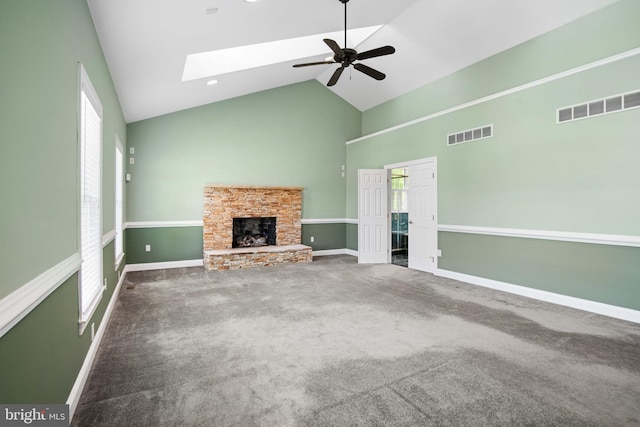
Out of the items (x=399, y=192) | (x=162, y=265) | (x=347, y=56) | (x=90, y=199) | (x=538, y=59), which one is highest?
(x=538, y=59)

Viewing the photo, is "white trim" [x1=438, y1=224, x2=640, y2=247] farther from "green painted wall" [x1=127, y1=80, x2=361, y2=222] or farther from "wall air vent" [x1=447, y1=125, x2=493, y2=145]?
"green painted wall" [x1=127, y1=80, x2=361, y2=222]

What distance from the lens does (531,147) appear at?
4.50 m

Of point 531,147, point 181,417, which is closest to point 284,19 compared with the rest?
point 531,147

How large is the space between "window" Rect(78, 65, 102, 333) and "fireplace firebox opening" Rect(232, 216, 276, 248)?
13.0 feet

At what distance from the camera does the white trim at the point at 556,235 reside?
3.62 meters

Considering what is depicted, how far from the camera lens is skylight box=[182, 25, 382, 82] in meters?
4.87

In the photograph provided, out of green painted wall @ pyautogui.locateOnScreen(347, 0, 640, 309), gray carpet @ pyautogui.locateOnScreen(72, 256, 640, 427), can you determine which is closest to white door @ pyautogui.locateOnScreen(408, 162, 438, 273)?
green painted wall @ pyautogui.locateOnScreen(347, 0, 640, 309)

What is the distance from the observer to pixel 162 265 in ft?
21.4

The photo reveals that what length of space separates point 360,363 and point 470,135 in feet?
13.5

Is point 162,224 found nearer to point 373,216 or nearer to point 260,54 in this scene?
point 260,54

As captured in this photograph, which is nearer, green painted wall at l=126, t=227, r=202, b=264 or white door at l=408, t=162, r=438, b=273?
white door at l=408, t=162, r=438, b=273

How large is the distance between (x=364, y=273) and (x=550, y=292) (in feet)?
9.10

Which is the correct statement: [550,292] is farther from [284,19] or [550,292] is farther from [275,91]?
[275,91]

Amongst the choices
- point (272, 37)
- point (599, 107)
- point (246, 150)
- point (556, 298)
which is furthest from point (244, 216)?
point (599, 107)
